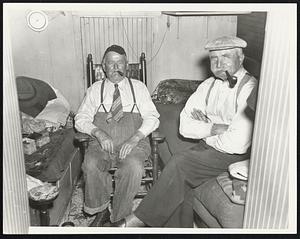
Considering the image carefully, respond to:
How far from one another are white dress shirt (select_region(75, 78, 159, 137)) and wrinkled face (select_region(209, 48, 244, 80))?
1.81 feet

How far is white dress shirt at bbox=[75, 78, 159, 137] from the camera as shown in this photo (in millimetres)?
2385

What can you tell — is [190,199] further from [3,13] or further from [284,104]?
[3,13]

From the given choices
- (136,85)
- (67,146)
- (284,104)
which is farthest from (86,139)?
(284,104)

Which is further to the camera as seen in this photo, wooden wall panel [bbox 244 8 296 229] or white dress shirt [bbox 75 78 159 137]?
white dress shirt [bbox 75 78 159 137]

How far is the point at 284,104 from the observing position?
117cm

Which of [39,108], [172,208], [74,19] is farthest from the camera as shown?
[74,19]

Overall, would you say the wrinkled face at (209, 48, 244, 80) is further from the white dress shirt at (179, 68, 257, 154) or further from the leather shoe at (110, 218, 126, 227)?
the leather shoe at (110, 218, 126, 227)

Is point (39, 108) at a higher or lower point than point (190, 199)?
higher

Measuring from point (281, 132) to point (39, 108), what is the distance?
2083mm

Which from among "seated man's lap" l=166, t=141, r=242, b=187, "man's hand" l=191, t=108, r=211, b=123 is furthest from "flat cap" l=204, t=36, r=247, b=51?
"seated man's lap" l=166, t=141, r=242, b=187

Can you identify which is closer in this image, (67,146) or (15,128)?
(15,128)

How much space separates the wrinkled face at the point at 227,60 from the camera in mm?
2104

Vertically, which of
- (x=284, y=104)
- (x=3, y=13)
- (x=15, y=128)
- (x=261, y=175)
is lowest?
(x=261, y=175)

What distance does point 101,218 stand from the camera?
2.22 m
